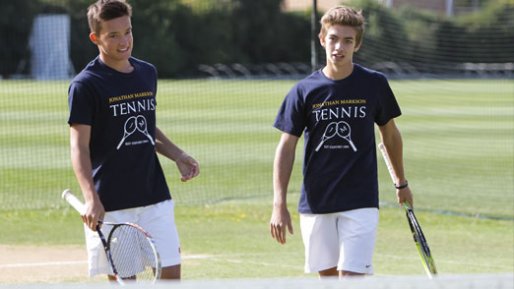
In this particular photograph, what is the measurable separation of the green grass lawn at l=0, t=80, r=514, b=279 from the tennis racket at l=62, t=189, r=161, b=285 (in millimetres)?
3254

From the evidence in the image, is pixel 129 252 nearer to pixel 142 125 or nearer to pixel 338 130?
pixel 142 125

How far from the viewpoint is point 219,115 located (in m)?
30.8

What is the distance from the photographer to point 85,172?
6367 mm

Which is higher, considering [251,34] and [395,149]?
[395,149]

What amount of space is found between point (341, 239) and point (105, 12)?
1974 millimetres

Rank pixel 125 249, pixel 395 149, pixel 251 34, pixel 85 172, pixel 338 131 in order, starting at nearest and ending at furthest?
pixel 85 172
pixel 125 249
pixel 338 131
pixel 395 149
pixel 251 34

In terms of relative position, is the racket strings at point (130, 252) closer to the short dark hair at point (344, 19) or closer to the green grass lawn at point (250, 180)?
the short dark hair at point (344, 19)

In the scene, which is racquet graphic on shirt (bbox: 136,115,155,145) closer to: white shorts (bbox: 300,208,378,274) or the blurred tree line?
white shorts (bbox: 300,208,378,274)

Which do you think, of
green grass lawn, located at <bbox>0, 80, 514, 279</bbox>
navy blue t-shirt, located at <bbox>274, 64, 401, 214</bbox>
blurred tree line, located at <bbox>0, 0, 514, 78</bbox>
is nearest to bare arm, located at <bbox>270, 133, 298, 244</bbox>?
navy blue t-shirt, located at <bbox>274, 64, 401, 214</bbox>

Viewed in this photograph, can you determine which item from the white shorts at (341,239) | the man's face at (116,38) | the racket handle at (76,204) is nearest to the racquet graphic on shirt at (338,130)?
the white shorts at (341,239)

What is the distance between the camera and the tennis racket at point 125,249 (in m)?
6.33

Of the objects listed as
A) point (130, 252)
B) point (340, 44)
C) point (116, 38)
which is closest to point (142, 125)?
point (116, 38)

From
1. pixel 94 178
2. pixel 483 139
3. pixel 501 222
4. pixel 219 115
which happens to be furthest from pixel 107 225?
pixel 219 115

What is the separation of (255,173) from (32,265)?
366 inches
